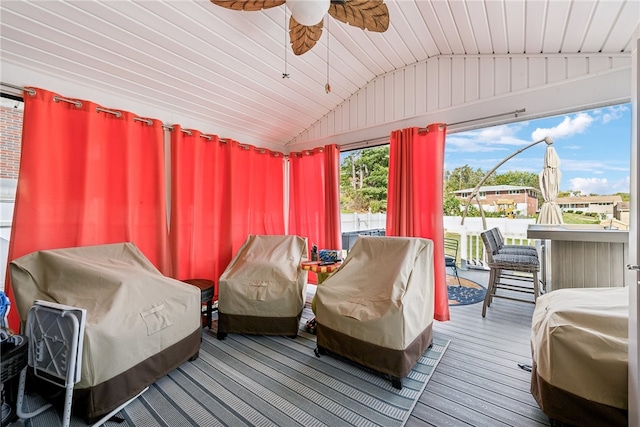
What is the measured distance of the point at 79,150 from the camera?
213cm

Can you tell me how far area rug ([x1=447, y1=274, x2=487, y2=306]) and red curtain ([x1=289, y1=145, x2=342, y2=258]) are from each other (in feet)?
5.48

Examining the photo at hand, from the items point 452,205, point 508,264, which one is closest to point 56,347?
point 508,264

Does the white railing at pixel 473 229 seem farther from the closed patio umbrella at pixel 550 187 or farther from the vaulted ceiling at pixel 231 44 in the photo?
the vaulted ceiling at pixel 231 44

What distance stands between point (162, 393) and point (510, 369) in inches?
96.0

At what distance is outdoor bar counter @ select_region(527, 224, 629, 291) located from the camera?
2.05 m

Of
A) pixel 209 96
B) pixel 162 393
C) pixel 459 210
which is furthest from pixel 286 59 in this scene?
pixel 459 210

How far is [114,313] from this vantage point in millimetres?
1504

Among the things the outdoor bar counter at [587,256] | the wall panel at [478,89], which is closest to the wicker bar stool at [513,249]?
the outdoor bar counter at [587,256]

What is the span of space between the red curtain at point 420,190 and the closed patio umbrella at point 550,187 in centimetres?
165

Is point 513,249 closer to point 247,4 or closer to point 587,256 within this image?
point 587,256

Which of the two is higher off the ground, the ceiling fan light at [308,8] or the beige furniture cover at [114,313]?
the ceiling fan light at [308,8]

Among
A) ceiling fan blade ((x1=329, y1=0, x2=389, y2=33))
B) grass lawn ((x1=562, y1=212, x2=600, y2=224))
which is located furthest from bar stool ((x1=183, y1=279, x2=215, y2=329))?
grass lawn ((x1=562, y1=212, x2=600, y2=224))

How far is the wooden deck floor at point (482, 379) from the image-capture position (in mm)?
1475

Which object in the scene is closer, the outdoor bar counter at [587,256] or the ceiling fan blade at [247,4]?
the ceiling fan blade at [247,4]
